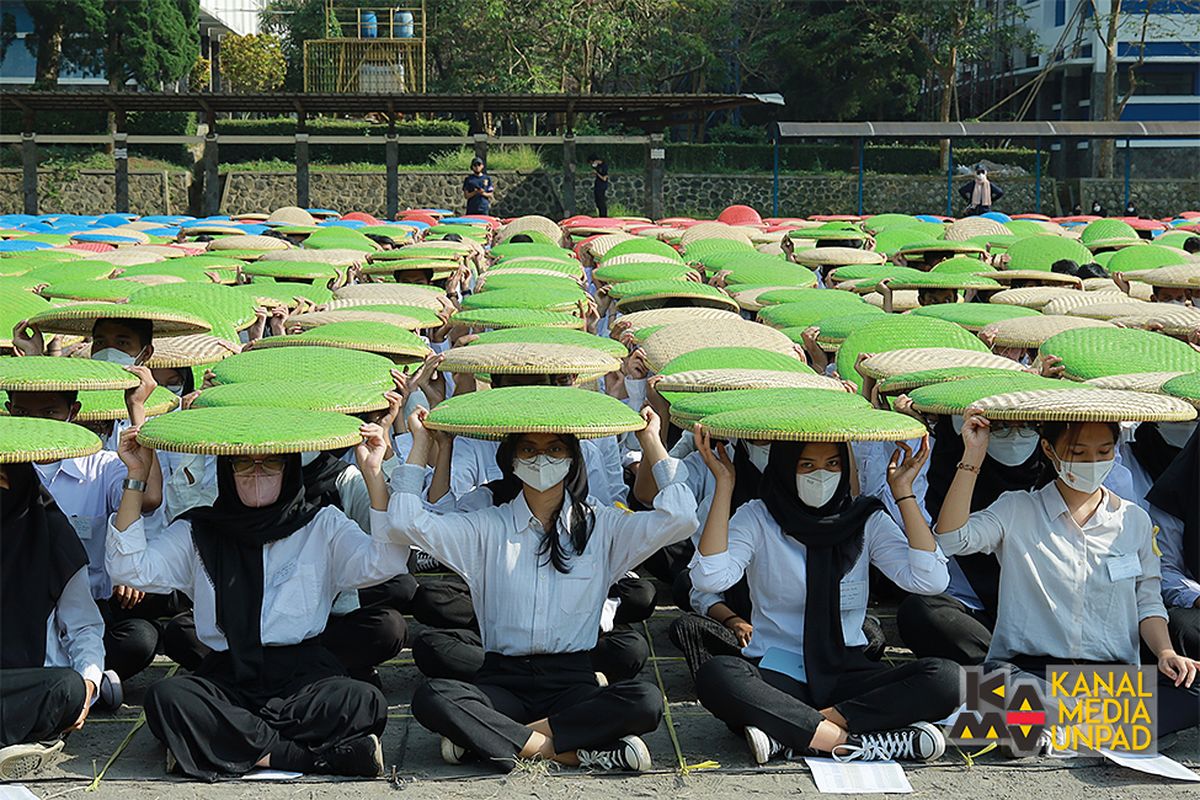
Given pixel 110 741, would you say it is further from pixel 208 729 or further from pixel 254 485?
pixel 254 485

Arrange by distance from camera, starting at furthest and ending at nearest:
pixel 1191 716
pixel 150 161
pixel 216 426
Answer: pixel 150 161 → pixel 1191 716 → pixel 216 426

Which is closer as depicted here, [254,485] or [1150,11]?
[254,485]

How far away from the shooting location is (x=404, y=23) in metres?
32.6

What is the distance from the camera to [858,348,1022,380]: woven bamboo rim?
562 centimetres

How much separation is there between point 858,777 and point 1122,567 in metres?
1.07


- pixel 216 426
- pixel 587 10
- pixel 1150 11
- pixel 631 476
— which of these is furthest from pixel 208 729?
pixel 1150 11

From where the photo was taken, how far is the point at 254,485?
13.9 feet

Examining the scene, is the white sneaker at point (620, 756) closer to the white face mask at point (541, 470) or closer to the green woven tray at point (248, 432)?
the white face mask at point (541, 470)

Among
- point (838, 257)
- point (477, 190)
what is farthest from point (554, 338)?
point (477, 190)

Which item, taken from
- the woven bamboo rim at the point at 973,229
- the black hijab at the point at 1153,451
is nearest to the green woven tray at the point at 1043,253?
the woven bamboo rim at the point at 973,229

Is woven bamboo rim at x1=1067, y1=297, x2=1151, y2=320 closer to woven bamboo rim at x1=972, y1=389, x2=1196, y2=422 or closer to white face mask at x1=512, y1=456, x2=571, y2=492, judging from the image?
woven bamboo rim at x1=972, y1=389, x2=1196, y2=422

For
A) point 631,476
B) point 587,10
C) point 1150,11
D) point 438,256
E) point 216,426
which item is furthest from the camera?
point 1150,11

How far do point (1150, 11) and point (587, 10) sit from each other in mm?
13693


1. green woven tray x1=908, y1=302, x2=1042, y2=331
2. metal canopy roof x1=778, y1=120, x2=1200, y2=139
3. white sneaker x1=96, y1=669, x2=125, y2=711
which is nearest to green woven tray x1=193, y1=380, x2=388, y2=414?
white sneaker x1=96, y1=669, x2=125, y2=711
